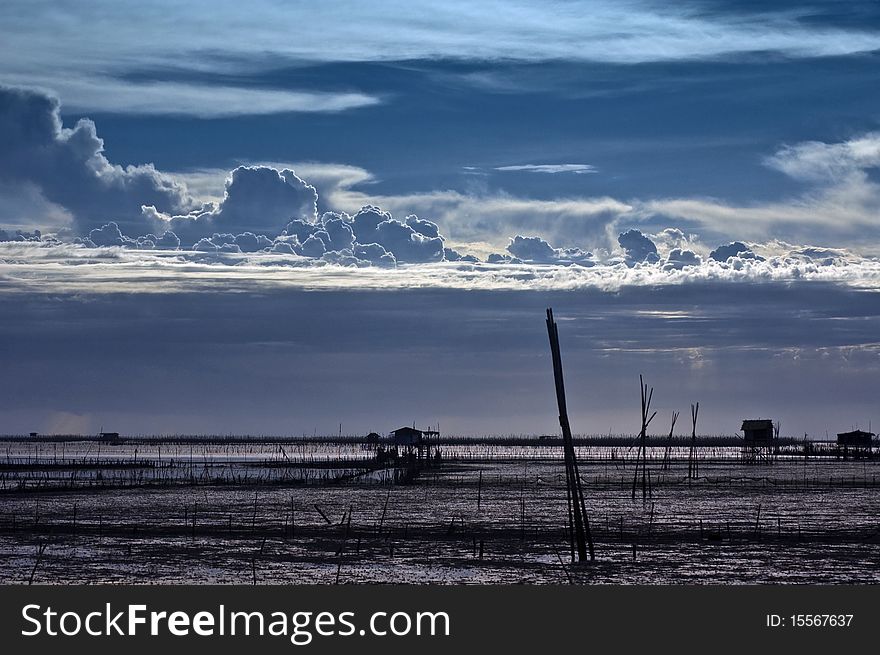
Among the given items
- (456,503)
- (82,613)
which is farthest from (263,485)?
(82,613)

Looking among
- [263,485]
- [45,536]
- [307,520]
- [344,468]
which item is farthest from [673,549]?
[344,468]

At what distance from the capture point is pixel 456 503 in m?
67.1

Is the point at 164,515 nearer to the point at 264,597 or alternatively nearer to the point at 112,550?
the point at 112,550

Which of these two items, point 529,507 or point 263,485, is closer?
point 529,507

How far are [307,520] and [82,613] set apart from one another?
118 feet

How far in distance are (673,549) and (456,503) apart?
26567 millimetres

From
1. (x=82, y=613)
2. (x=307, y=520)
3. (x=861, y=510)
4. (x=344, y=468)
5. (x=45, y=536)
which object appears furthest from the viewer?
(x=344, y=468)

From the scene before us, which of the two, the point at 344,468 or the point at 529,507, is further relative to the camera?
the point at 344,468

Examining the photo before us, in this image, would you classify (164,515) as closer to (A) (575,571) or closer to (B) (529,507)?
(B) (529,507)

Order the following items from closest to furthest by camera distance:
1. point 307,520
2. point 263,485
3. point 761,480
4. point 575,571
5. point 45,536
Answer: point 575,571 → point 45,536 → point 307,520 → point 263,485 → point 761,480

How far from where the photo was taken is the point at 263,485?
89.4 metres

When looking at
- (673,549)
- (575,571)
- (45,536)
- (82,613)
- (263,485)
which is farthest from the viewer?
(263,485)

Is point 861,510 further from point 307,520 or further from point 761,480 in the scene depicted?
point 761,480

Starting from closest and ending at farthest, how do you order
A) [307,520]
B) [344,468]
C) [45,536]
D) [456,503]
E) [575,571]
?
[575,571], [45,536], [307,520], [456,503], [344,468]
